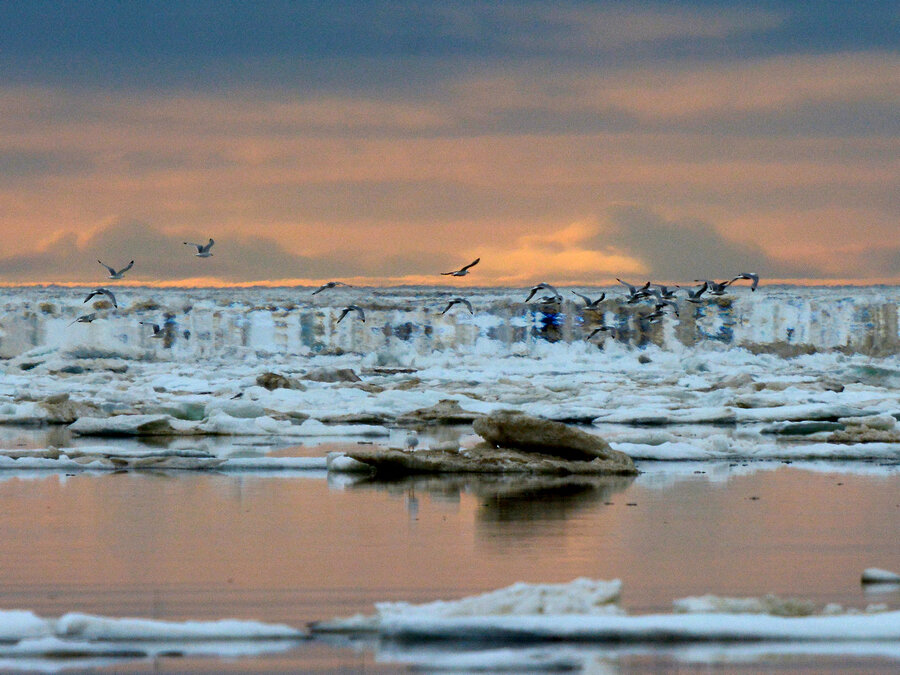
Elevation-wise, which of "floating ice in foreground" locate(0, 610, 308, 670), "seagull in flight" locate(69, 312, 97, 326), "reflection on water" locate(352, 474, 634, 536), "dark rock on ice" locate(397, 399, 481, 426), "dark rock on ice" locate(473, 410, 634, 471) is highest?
"seagull in flight" locate(69, 312, 97, 326)

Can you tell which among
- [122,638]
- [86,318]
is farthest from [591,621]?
[86,318]

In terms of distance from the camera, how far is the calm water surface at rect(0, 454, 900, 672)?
5.23m

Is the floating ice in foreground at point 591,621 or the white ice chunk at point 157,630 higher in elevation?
the floating ice in foreground at point 591,621

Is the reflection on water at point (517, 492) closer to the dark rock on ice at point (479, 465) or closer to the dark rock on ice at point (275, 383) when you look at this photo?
the dark rock on ice at point (479, 465)

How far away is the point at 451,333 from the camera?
44312mm

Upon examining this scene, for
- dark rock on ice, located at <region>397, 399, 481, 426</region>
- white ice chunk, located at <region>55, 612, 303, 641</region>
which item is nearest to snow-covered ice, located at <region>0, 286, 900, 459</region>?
dark rock on ice, located at <region>397, 399, 481, 426</region>

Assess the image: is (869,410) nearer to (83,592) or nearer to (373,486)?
(373,486)

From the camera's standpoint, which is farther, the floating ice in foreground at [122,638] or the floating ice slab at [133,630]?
the floating ice slab at [133,630]

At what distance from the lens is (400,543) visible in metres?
6.73

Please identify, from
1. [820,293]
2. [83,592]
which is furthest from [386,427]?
[820,293]

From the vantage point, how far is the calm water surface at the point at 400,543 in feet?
17.2

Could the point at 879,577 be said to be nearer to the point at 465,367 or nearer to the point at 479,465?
the point at 479,465

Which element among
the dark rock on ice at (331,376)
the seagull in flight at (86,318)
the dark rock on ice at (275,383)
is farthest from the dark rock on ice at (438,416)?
the seagull in flight at (86,318)

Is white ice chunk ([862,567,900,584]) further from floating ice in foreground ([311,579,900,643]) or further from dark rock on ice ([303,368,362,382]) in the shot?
dark rock on ice ([303,368,362,382])
